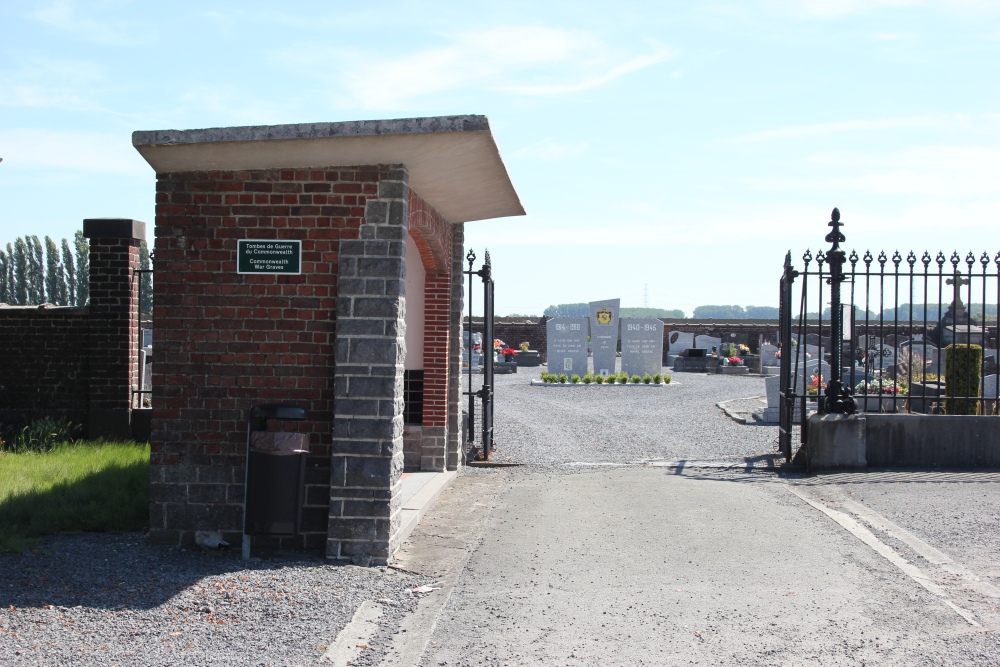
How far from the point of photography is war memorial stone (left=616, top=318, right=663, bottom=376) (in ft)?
91.0

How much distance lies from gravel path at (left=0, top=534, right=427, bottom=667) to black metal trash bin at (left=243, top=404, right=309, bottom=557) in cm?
29

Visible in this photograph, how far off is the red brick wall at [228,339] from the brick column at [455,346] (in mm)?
3826

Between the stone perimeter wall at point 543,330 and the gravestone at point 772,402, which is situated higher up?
the stone perimeter wall at point 543,330

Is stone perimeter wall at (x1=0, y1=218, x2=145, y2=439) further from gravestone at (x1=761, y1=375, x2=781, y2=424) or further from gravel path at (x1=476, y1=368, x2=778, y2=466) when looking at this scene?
gravestone at (x1=761, y1=375, x2=781, y2=424)

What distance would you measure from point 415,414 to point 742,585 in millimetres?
5143

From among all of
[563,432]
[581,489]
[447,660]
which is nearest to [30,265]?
[563,432]

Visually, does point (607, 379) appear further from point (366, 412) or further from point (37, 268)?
point (37, 268)

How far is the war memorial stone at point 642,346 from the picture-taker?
2773 centimetres

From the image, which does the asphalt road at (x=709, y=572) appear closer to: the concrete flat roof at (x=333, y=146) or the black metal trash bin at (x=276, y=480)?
the black metal trash bin at (x=276, y=480)

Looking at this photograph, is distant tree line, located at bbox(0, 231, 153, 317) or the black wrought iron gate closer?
the black wrought iron gate

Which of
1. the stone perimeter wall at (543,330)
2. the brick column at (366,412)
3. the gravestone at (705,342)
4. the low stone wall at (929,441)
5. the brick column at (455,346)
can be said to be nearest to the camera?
the brick column at (366,412)

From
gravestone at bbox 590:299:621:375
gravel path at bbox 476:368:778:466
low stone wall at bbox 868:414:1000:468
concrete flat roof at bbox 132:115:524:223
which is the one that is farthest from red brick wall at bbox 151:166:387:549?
gravestone at bbox 590:299:621:375

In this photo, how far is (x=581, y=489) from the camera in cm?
959

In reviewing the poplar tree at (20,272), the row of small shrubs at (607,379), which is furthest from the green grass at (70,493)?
the poplar tree at (20,272)
